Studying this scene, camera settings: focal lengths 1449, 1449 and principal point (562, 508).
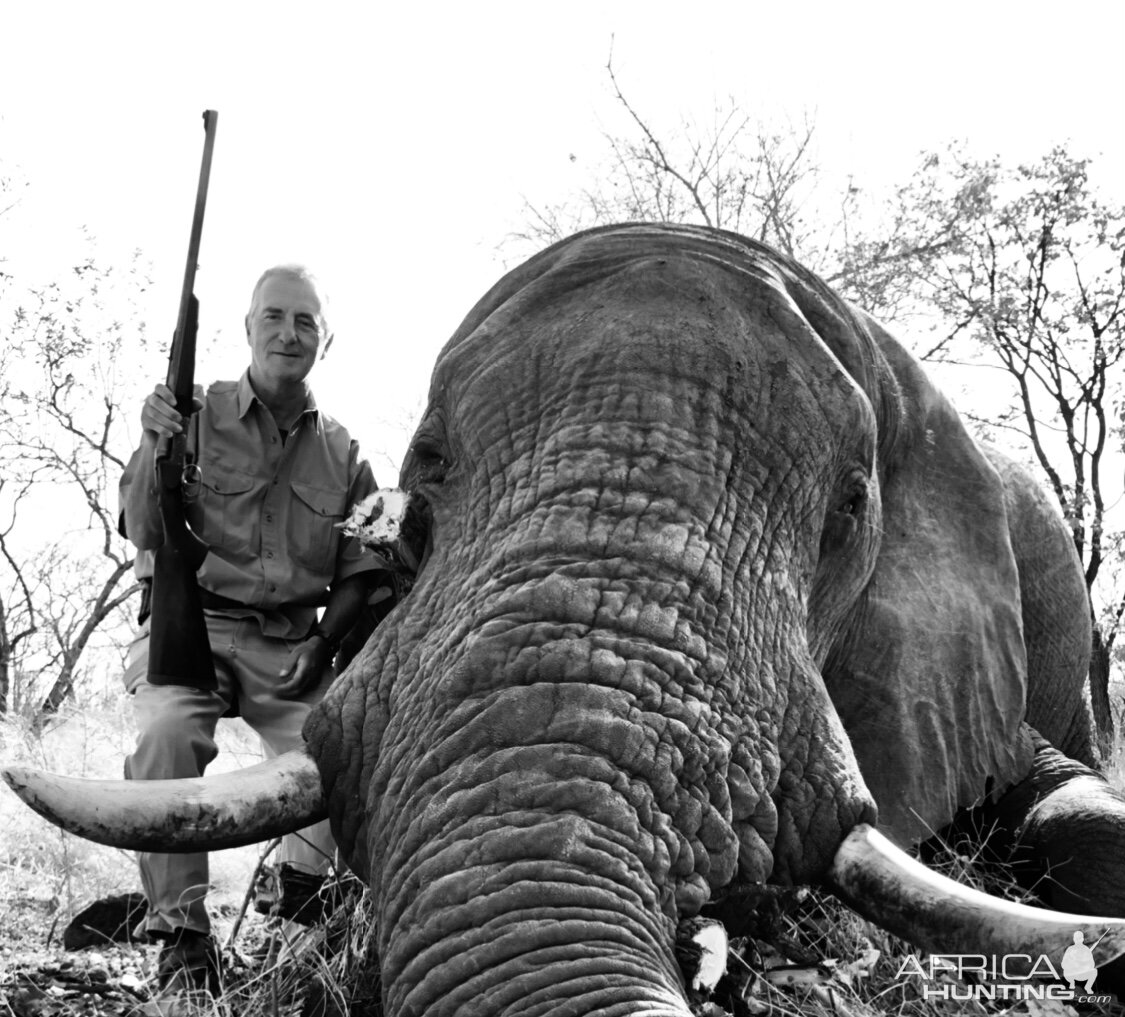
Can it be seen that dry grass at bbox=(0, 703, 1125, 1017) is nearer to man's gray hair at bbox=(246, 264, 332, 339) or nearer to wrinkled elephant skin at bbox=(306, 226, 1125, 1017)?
wrinkled elephant skin at bbox=(306, 226, 1125, 1017)

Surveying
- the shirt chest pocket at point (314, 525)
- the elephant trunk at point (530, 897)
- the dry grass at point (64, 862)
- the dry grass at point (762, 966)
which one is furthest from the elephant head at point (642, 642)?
the dry grass at point (64, 862)

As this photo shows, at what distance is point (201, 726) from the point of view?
4.80 metres

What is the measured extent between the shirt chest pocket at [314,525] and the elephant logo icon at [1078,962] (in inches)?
125

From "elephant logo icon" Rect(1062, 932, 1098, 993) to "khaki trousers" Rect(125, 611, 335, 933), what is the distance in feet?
7.18

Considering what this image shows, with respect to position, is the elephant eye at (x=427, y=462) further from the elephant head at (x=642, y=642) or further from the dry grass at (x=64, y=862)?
the dry grass at (x=64, y=862)

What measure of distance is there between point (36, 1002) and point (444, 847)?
1.99 metres

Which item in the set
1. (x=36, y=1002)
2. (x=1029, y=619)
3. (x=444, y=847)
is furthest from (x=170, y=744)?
(x=1029, y=619)

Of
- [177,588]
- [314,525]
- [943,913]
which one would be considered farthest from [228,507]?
[943,913]

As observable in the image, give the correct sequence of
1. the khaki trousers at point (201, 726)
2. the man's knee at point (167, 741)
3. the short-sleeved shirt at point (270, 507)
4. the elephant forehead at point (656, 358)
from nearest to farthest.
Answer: the elephant forehead at point (656, 358) < the khaki trousers at point (201, 726) < the man's knee at point (167, 741) < the short-sleeved shirt at point (270, 507)

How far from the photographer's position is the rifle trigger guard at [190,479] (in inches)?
192

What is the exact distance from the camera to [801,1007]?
11.7 feet

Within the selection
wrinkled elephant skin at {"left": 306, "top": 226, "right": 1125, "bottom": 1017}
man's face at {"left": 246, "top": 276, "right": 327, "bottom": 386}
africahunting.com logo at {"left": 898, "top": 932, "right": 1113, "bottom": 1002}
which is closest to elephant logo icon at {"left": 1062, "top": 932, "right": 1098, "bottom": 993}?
africahunting.com logo at {"left": 898, "top": 932, "right": 1113, "bottom": 1002}

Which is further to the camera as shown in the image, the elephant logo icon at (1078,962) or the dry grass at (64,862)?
the dry grass at (64,862)

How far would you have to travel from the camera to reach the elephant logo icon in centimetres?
250
